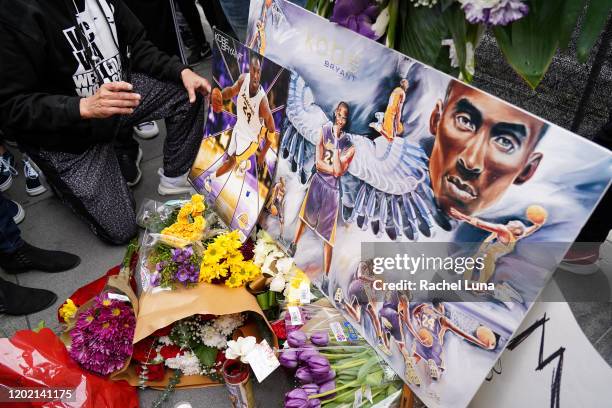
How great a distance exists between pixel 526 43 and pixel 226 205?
1.21 m

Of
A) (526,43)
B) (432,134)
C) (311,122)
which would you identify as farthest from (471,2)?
(311,122)

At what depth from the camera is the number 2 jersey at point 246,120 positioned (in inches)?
62.0

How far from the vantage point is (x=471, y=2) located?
828 mm

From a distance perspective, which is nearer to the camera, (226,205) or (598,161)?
(598,161)

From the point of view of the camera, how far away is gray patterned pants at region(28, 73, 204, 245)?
202cm

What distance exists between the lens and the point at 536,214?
0.86 metres

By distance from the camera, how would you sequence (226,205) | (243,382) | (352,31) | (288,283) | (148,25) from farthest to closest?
(148,25), (226,205), (288,283), (243,382), (352,31)

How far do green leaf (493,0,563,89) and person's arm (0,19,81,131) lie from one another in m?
1.56

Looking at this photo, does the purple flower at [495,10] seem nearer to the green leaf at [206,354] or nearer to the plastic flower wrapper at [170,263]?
the plastic flower wrapper at [170,263]

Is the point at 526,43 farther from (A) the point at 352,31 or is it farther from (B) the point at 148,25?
(B) the point at 148,25

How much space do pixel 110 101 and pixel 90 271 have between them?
2.84 ft

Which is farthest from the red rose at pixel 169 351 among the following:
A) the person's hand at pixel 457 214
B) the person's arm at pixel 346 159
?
the person's hand at pixel 457 214

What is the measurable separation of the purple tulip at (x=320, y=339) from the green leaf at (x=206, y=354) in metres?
0.38

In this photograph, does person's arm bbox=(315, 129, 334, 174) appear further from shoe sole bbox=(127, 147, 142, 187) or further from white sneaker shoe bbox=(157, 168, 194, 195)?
shoe sole bbox=(127, 147, 142, 187)
